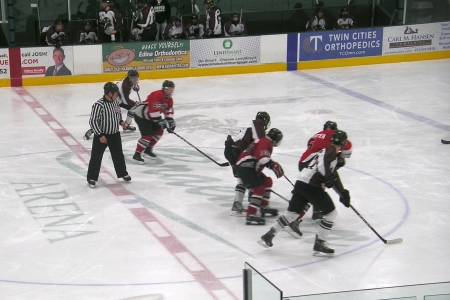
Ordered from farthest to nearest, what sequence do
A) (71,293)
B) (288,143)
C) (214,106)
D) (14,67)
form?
(14,67), (214,106), (288,143), (71,293)

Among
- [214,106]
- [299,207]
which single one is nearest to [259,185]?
[299,207]

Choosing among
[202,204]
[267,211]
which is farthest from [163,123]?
[267,211]

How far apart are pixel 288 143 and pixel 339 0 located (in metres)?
6.76

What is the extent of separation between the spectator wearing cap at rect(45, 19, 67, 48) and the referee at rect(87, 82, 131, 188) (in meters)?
5.87

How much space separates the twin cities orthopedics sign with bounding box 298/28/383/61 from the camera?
15242 millimetres

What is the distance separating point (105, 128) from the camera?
8.28m

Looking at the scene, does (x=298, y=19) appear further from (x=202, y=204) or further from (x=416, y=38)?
(x=202, y=204)

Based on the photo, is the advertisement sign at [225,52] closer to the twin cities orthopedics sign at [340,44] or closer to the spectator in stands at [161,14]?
the spectator in stands at [161,14]

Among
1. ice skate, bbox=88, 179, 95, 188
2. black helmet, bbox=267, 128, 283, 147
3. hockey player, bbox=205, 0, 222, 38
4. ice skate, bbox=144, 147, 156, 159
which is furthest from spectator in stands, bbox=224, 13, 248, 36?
black helmet, bbox=267, 128, 283, 147

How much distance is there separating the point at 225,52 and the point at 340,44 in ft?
7.47

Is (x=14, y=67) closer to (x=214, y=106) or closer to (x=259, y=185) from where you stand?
(x=214, y=106)

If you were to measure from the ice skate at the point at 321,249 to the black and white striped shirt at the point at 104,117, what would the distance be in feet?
8.70

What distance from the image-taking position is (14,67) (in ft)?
44.5

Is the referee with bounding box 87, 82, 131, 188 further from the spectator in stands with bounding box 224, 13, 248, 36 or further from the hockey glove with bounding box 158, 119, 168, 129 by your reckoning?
the spectator in stands with bounding box 224, 13, 248, 36
